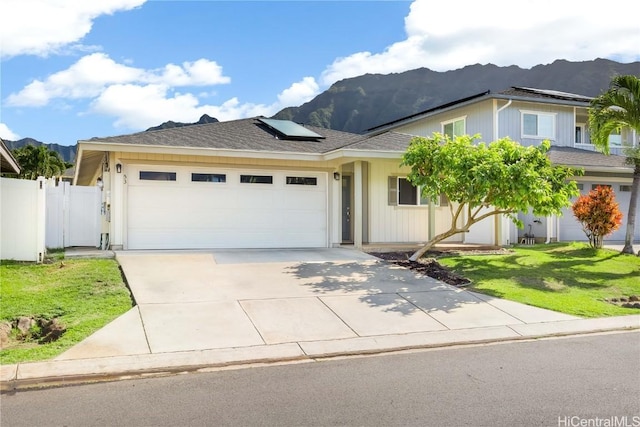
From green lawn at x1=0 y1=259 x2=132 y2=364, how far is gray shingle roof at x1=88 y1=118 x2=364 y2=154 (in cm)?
371

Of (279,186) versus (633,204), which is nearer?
(633,204)

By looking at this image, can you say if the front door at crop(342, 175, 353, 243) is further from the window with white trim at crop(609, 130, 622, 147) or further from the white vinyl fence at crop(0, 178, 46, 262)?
the window with white trim at crop(609, 130, 622, 147)

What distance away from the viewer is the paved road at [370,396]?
4.02m

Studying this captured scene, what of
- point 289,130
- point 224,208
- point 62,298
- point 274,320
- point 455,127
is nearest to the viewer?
point 274,320

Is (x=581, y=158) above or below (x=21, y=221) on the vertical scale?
above

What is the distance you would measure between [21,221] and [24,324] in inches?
190

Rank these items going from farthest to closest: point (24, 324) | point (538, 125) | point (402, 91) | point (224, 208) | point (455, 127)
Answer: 1. point (402, 91)
2. point (455, 127)
3. point (538, 125)
4. point (224, 208)
5. point (24, 324)

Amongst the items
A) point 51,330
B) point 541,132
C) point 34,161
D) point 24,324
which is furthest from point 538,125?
point 34,161

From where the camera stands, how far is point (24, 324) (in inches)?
262

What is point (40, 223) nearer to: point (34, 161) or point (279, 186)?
point (279, 186)

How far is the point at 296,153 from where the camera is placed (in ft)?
45.4

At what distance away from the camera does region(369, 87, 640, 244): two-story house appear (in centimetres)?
1714

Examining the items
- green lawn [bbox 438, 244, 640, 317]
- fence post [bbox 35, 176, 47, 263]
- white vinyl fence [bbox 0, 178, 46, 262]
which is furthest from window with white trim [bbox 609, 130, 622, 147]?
white vinyl fence [bbox 0, 178, 46, 262]

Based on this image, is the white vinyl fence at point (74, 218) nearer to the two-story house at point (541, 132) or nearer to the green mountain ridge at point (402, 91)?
the two-story house at point (541, 132)
